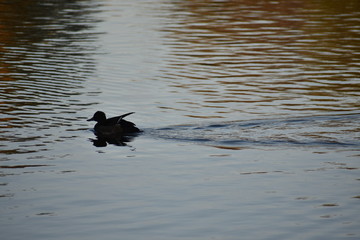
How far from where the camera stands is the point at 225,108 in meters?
18.0

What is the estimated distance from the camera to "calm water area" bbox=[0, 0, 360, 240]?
10414 mm

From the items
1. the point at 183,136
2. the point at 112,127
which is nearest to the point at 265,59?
the point at 112,127

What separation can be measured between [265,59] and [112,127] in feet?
35.6

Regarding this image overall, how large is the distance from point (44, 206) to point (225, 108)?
25.4ft

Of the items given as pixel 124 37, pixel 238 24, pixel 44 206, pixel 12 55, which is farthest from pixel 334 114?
pixel 238 24

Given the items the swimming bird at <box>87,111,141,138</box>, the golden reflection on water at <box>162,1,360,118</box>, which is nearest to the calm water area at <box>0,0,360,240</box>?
the golden reflection on water at <box>162,1,360,118</box>

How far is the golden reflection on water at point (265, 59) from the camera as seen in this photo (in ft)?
61.5

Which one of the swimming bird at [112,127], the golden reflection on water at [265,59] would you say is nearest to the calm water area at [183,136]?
the golden reflection on water at [265,59]

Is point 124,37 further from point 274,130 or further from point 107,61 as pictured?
point 274,130

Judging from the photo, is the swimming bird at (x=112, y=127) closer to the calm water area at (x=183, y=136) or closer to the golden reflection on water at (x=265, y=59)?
the calm water area at (x=183, y=136)

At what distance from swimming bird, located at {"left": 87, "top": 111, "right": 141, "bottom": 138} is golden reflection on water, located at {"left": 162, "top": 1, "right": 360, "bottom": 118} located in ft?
6.53

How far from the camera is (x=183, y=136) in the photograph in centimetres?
1537

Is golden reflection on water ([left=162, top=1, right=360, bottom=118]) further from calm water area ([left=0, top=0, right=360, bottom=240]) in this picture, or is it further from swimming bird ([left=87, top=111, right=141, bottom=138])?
swimming bird ([left=87, top=111, right=141, bottom=138])

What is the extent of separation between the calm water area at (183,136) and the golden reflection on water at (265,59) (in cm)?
7
